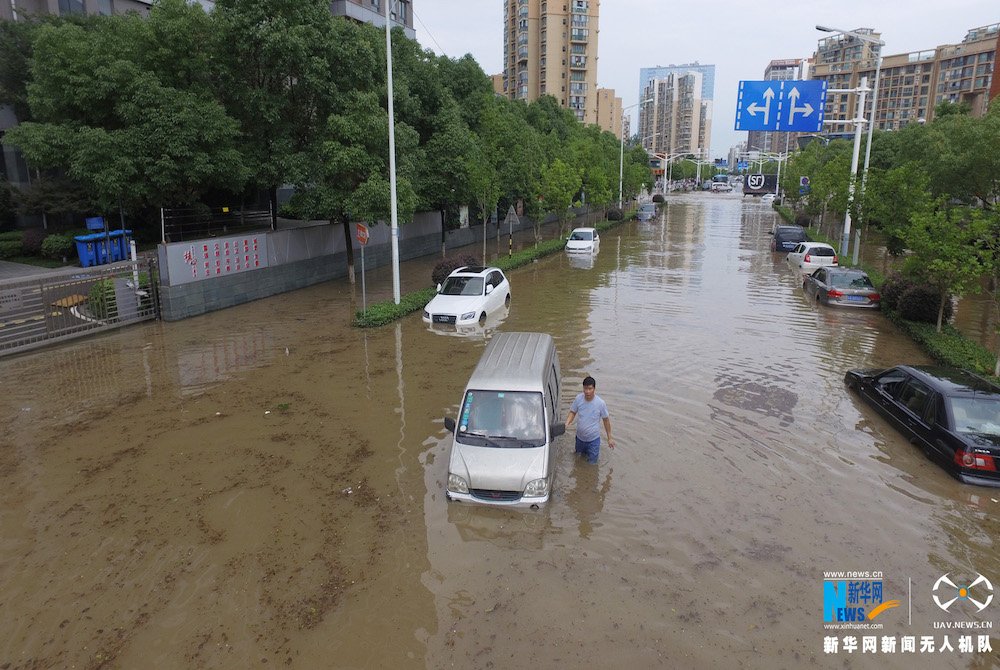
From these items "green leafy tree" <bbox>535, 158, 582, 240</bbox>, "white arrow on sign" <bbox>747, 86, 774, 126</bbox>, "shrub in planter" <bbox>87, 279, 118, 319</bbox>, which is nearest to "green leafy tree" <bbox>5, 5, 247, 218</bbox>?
"shrub in planter" <bbox>87, 279, 118, 319</bbox>

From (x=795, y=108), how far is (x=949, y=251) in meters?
13.6

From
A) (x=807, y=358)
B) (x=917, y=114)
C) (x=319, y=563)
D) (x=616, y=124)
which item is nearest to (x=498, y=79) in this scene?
(x=616, y=124)

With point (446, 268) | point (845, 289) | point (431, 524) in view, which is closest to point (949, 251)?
point (845, 289)

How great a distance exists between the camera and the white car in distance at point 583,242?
3572cm

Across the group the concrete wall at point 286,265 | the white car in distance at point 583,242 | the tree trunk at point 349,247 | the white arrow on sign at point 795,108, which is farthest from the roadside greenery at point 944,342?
the concrete wall at point 286,265

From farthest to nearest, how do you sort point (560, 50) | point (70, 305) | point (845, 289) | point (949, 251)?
point (560, 50) < point (845, 289) < point (70, 305) < point (949, 251)

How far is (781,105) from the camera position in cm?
2664

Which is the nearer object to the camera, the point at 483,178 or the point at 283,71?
the point at 283,71

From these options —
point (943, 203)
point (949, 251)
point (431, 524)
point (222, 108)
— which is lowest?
point (431, 524)

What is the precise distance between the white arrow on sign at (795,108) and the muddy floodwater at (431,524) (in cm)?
1477

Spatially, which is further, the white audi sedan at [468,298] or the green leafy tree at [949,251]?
the white audi sedan at [468,298]

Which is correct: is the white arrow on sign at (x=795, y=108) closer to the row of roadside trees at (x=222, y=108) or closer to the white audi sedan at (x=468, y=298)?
the white audi sedan at (x=468, y=298)

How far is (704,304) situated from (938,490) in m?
13.3

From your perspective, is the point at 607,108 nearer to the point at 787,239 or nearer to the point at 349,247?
the point at 787,239
